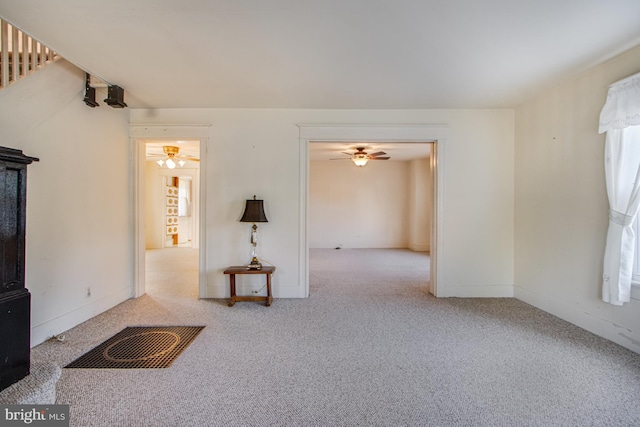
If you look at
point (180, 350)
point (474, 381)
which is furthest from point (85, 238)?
point (474, 381)

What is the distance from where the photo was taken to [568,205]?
312cm

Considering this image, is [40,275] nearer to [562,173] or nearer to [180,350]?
[180,350]

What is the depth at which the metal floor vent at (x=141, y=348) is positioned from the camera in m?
2.26

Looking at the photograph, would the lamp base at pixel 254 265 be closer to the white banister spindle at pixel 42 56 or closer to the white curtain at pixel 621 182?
the white banister spindle at pixel 42 56

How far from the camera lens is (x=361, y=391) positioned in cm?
192

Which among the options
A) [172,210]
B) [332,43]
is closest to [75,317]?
[332,43]

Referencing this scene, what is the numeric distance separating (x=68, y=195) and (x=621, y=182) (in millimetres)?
5096

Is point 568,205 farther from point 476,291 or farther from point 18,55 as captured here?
point 18,55

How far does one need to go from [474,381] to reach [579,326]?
5.96ft

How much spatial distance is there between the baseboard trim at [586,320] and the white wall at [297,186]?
1.51ft

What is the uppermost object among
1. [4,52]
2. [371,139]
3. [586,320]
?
[4,52]

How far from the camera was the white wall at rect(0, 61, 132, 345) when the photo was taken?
2.53 meters

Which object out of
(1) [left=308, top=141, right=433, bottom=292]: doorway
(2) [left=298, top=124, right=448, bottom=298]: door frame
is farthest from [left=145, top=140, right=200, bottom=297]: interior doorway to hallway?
(1) [left=308, top=141, right=433, bottom=292]: doorway

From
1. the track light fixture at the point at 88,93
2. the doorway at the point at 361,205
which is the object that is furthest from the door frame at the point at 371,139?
the doorway at the point at 361,205
